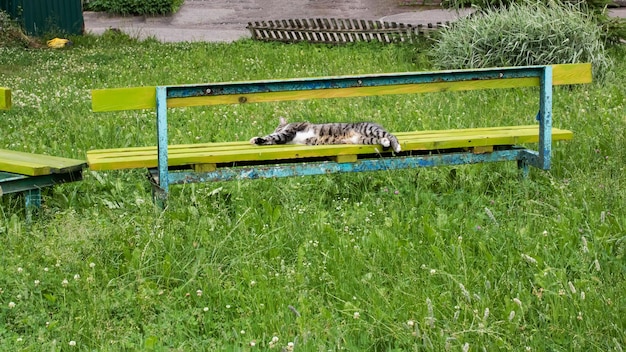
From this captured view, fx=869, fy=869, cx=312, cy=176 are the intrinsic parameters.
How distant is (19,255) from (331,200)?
232 centimetres

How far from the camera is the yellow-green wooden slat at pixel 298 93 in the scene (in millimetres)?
5328

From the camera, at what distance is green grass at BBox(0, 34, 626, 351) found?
12.6ft

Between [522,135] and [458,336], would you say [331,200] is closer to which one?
[522,135]

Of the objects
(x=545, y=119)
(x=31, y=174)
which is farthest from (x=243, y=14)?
(x=31, y=174)

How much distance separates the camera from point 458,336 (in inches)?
142

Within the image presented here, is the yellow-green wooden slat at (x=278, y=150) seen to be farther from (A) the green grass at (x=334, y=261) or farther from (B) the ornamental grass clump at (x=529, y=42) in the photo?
(B) the ornamental grass clump at (x=529, y=42)

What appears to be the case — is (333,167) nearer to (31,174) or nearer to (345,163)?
(345,163)

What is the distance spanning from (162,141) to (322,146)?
3.72ft

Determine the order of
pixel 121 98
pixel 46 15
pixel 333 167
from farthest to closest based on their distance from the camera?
pixel 46 15 < pixel 333 167 < pixel 121 98

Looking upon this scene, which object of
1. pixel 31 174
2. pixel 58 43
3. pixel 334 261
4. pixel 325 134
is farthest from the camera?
pixel 58 43

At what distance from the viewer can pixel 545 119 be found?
6.36m

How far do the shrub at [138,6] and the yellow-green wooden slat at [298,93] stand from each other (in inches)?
817

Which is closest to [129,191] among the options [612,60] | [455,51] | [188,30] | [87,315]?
[87,315]

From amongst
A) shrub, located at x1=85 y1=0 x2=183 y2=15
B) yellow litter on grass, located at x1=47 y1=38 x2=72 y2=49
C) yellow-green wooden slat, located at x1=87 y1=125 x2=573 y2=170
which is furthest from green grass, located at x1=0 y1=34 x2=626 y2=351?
shrub, located at x1=85 y1=0 x2=183 y2=15
